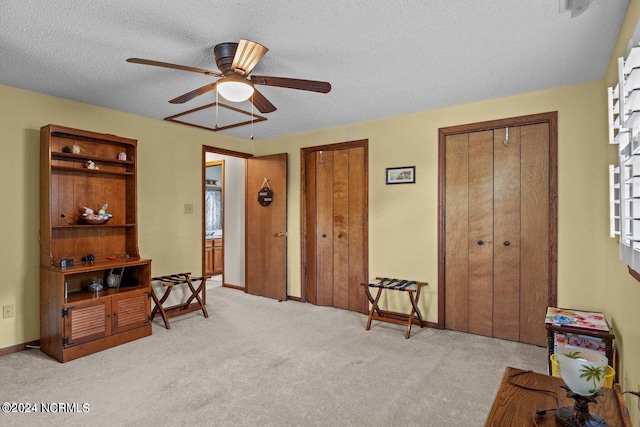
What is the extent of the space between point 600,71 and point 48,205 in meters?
4.71

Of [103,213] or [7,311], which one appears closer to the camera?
[7,311]

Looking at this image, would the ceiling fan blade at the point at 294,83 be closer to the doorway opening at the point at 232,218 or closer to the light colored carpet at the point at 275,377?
the light colored carpet at the point at 275,377

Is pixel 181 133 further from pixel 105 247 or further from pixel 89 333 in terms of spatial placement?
pixel 89 333

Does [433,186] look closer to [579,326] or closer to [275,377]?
[579,326]

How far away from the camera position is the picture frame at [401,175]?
12.9 ft

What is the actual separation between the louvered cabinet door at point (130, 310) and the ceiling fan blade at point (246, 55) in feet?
7.77

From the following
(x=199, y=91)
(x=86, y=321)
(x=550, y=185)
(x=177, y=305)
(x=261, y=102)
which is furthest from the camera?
(x=177, y=305)

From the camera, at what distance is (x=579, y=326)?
241 centimetres

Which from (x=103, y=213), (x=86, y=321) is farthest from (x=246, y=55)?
(x=86, y=321)

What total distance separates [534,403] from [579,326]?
5.49ft

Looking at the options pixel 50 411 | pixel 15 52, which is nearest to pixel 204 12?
pixel 15 52

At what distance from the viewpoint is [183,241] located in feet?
14.6

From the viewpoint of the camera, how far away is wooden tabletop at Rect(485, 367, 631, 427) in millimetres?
1047

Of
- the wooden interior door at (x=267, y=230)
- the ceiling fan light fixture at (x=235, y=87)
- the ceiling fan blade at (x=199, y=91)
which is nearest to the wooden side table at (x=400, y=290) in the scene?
the wooden interior door at (x=267, y=230)
